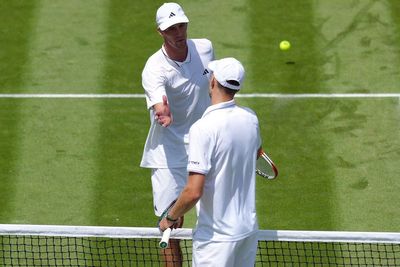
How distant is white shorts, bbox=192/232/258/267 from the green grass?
3236 millimetres

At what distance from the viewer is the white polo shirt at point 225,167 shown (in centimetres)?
877

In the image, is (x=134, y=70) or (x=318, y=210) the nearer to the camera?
(x=318, y=210)

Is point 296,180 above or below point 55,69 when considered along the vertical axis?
below

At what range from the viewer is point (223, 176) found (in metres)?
8.90

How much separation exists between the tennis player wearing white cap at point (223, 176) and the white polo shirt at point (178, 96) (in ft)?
5.17

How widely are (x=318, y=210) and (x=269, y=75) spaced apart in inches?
123

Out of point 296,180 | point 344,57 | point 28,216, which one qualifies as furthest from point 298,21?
point 28,216

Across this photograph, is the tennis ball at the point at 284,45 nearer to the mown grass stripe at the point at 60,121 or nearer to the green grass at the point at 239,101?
the green grass at the point at 239,101

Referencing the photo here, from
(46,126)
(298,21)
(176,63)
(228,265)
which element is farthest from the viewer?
(298,21)

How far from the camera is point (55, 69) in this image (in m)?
15.4

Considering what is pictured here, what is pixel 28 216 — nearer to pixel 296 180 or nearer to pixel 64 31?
pixel 296 180

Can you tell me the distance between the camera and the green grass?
1283 centimetres

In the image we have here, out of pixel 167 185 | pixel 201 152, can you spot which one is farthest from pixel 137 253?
pixel 201 152

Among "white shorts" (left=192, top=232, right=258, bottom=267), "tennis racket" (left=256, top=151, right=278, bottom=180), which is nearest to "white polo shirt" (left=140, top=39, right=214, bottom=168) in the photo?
"tennis racket" (left=256, top=151, right=278, bottom=180)
